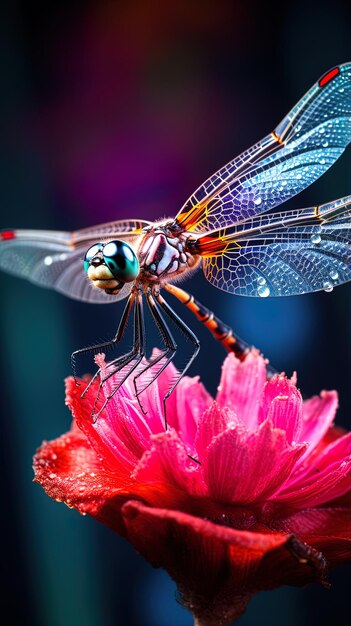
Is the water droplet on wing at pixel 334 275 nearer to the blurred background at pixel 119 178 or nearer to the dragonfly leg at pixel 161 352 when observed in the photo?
the dragonfly leg at pixel 161 352

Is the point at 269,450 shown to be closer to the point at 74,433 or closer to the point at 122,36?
the point at 74,433

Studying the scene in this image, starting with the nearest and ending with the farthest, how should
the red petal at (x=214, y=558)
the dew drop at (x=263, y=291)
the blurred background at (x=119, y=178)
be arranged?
the red petal at (x=214, y=558)
the dew drop at (x=263, y=291)
the blurred background at (x=119, y=178)

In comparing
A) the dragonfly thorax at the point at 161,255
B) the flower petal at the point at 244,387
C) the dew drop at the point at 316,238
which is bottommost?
the flower petal at the point at 244,387

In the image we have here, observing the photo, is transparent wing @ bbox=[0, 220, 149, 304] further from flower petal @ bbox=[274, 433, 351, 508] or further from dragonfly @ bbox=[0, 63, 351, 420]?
flower petal @ bbox=[274, 433, 351, 508]

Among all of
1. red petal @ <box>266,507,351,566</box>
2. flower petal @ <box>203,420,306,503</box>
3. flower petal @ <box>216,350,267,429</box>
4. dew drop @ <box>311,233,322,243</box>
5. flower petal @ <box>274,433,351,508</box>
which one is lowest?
red petal @ <box>266,507,351,566</box>

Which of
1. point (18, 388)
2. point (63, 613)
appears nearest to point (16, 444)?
point (18, 388)

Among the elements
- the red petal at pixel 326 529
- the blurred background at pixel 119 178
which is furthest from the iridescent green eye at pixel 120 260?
the blurred background at pixel 119 178

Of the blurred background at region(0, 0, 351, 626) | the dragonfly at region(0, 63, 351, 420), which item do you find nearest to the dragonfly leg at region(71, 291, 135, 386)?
the dragonfly at region(0, 63, 351, 420)
